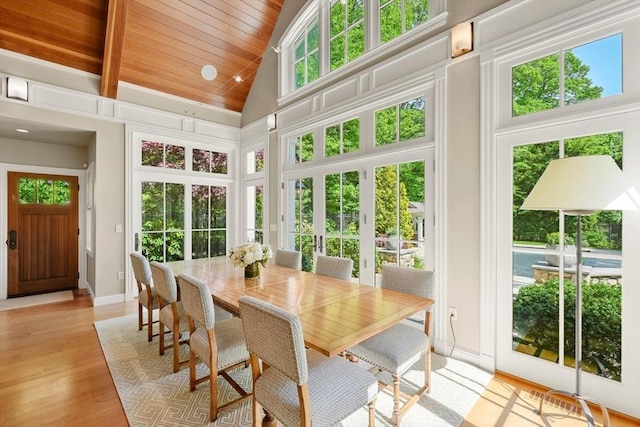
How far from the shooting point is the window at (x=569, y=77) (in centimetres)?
197

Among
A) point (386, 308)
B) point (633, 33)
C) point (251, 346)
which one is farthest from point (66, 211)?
point (633, 33)

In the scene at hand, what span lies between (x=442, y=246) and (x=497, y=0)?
6.89ft

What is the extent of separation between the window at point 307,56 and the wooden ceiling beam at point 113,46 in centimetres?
228

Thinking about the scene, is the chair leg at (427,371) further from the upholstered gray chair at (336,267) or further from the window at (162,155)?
the window at (162,155)

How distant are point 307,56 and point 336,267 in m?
3.31

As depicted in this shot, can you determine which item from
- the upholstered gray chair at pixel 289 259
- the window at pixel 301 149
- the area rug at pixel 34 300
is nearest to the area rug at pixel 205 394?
the upholstered gray chair at pixel 289 259

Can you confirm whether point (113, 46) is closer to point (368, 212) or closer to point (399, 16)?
point (399, 16)

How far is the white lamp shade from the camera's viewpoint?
1460mm

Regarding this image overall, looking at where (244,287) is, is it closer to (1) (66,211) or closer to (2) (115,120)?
(2) (115,120)

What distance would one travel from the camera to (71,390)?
2.24 metres

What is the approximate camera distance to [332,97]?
12.6 ft

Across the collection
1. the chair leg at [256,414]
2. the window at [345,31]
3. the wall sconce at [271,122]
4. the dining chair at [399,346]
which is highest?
the window at [345,31]

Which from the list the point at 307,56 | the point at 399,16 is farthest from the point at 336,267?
the point at 307,56

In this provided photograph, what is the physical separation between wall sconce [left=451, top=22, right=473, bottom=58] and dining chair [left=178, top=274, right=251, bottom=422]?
279 cm
